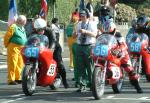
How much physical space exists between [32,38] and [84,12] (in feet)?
4.10

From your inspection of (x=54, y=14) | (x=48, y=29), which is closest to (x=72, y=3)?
(x=54, y=14)

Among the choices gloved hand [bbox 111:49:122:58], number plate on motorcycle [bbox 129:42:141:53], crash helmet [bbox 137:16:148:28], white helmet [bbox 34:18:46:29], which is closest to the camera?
gloved hand [bbox 111:49:122:58]

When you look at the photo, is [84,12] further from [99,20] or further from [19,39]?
[19,39]

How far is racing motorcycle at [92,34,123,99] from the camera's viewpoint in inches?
504

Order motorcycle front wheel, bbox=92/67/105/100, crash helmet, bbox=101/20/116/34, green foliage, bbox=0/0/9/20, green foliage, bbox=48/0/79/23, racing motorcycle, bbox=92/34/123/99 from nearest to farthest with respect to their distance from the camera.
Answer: motorcycle front wheel, bbox=92/67/105/100 < racing motorcycle, bbox=92/34/123/99 < crash helmet, bbox=101/20/116/34 < green foliage, bbox=0/0/9/20 < green foliage, bbox=48/0/79/23

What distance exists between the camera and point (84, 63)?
45.5 ft

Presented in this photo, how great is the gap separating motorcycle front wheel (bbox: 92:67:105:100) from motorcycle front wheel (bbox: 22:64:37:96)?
1.46 m

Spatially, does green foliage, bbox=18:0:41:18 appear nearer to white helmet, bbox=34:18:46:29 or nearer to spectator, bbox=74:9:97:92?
white helmet, bbox=34:18:46:29

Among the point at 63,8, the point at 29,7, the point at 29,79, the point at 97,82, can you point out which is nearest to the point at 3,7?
the point at 29,7

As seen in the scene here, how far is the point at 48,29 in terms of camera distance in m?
14.0

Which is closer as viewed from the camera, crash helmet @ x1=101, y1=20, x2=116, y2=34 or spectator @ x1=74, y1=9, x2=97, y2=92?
crash helmet @ x1=101, y1=20, x2=116, y2=34

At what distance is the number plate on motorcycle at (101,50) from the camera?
1297 cm

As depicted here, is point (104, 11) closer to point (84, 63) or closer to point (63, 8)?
point (84, 63)

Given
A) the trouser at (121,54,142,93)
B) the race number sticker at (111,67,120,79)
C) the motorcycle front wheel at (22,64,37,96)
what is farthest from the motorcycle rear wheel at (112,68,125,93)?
the motorcycle front wheel at (22,64,37,96)
